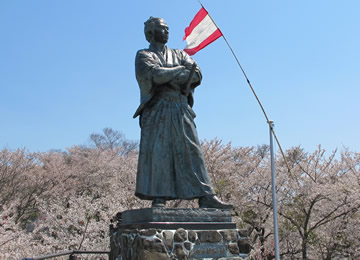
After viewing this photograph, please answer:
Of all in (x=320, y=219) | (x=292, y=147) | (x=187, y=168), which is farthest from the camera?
(x=292, y=147)

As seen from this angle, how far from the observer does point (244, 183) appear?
13242mm

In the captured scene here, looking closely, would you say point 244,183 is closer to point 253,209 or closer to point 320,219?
point 253,209

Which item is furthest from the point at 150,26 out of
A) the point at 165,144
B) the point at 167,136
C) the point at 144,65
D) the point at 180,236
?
the point at 180,236

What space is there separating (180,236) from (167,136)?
132 centimetres

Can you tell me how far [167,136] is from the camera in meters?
4.77

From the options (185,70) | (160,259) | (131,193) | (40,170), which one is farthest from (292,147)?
(40,170)

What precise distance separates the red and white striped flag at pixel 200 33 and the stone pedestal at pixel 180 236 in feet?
17.7

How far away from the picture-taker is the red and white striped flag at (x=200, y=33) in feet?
29.5

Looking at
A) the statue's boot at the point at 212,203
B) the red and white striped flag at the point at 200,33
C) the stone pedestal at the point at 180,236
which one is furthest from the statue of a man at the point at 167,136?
the red and white striped flag at the point at 200,33

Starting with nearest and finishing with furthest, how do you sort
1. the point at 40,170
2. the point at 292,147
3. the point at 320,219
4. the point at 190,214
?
the point at 190,214 → the point at 320,219 → the point at 292,147 → the point at 40,170

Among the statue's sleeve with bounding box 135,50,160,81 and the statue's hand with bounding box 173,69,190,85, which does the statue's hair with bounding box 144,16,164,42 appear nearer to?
the statue's sleeve with bounding box 135,50,160,81

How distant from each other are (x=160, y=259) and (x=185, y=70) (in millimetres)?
2464

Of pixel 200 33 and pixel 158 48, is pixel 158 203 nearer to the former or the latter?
pixel 158 48

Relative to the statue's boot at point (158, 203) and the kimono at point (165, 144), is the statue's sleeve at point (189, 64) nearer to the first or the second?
the kimono at point (165, 144)
